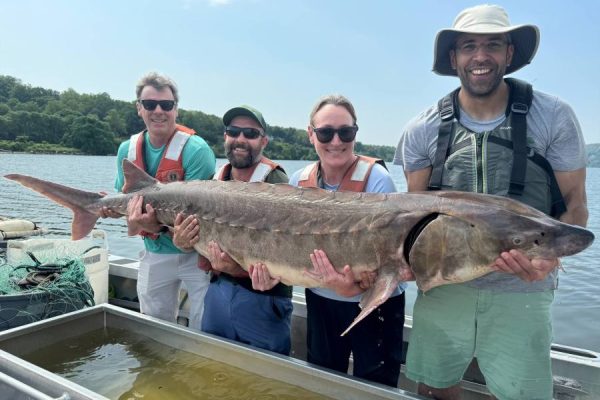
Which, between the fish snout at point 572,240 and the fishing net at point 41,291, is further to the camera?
the fishing net at point 41,291

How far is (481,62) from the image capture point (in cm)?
309

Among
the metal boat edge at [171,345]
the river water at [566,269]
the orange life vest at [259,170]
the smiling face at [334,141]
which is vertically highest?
the smiling face at [334,141]

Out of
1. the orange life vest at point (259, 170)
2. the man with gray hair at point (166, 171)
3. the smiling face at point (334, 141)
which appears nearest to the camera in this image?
the smiling face at point (334, 141)

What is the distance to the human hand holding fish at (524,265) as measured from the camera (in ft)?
8.55

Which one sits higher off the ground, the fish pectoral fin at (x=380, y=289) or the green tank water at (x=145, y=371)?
the fish pectoral fin at (x=380, y=289)

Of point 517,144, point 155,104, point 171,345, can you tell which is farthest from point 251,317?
point 155,104

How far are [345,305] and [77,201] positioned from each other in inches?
110

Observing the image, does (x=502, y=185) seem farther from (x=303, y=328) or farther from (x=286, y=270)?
(x=303, y=328)

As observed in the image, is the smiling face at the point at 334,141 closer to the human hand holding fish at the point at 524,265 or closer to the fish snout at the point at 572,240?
the human hand holding fish at the point at 524,265

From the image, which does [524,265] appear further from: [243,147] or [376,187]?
[243,147]

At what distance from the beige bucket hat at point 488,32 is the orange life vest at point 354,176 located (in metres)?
0.84

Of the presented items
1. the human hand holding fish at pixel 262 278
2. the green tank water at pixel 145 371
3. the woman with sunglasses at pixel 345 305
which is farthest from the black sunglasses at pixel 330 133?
the green tank water at pixel 145 371

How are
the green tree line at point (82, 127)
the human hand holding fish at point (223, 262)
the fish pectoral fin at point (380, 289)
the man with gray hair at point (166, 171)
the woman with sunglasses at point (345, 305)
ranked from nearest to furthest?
the fish pectoral fin at point (380, 289), the woman with sunglasses at point (345, 305), the human hand holding fish at point (223, 262), the man with gray hair at point (166, 171), the green tree line at point (82, 127)

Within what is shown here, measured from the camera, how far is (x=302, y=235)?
333 cm
